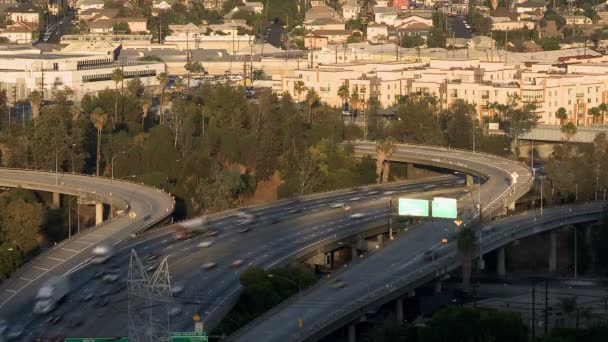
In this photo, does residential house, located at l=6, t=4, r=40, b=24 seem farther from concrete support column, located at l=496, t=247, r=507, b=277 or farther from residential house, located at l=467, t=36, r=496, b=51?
concrete support column, located at l=496, t=247, r=507, b=277

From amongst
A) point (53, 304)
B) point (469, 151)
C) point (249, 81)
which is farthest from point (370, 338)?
point (249, 81)

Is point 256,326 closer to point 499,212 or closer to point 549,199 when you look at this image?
point 499,212

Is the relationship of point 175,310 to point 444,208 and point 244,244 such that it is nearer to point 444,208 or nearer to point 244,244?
point 244,244

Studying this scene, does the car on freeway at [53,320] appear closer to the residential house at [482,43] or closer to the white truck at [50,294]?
the white truck at [50,294]

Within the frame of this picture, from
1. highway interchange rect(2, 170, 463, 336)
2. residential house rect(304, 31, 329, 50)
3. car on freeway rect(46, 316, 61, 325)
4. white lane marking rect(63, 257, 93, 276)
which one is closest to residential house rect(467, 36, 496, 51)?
residential house rect(304, 31, 329, 50)

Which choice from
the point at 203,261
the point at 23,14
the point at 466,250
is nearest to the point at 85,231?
the point at 203,261
